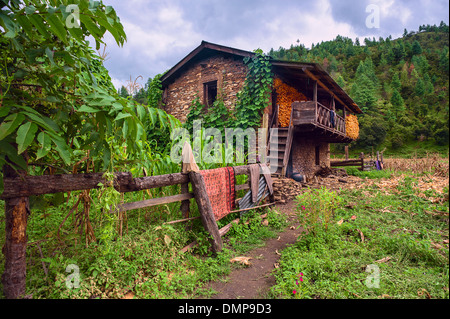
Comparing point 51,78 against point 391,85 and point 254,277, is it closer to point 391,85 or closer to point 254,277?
point 254,277

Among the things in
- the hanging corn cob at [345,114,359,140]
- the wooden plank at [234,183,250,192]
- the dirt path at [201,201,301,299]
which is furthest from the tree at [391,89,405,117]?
the dirt path at [201,201,301,299]

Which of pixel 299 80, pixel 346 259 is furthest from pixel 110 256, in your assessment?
pixel 299 80

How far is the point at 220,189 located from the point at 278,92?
716 centimetres

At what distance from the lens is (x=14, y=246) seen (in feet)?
6.35

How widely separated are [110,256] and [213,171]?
2.26 metres

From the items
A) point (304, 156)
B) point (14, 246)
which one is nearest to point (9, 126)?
point (14, 246)

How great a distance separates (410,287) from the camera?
8.16 ft

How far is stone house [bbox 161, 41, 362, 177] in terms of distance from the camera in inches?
383

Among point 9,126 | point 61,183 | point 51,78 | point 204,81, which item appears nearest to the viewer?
point 9,126

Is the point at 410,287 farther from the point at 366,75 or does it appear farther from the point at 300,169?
the point at 366,75

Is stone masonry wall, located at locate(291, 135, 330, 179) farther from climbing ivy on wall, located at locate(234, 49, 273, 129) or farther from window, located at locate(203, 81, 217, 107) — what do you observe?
window, located at locate(203, 81, 217, 107)

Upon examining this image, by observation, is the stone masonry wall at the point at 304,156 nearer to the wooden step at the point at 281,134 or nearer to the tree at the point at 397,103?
the wooden step at the point at 281,134

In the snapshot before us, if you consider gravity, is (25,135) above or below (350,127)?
below

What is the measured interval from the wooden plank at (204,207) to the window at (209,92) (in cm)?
810
